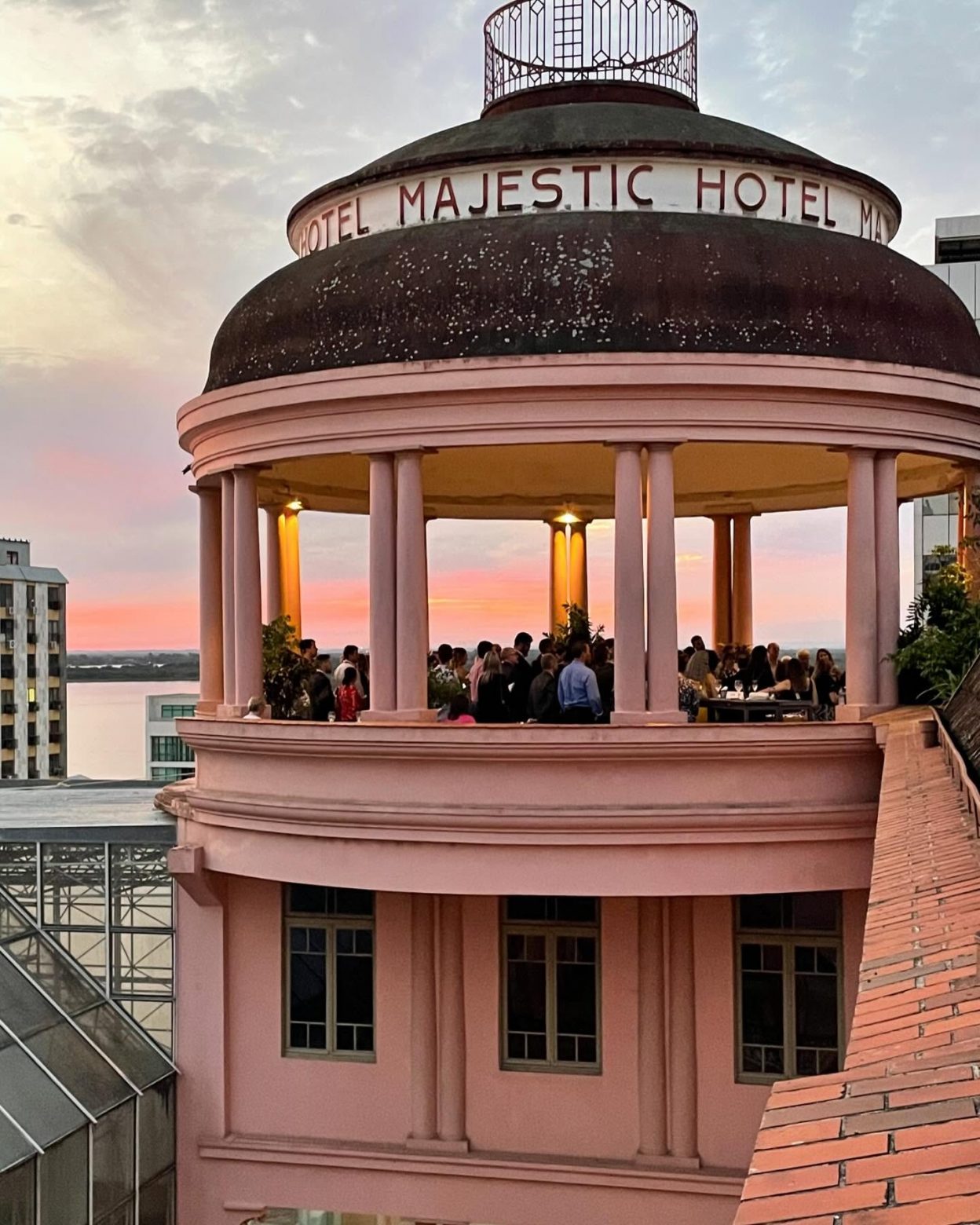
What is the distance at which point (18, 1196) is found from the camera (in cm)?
1848

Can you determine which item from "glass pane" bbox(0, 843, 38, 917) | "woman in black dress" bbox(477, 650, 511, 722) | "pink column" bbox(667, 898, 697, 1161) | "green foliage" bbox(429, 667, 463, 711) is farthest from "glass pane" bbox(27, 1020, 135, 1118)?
"pink column" bbox(667, 898, 697, 1161)

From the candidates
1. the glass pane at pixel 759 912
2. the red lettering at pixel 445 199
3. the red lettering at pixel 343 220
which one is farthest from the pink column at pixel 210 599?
the glass pane at pixel 759 912

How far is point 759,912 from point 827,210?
30.5ft

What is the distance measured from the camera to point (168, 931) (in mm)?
22422

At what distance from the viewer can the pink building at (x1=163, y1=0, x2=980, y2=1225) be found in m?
18.2

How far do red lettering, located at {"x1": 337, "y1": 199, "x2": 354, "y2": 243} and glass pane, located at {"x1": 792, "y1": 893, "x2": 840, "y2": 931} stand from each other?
10.7 metres

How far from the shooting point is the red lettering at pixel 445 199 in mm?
19938

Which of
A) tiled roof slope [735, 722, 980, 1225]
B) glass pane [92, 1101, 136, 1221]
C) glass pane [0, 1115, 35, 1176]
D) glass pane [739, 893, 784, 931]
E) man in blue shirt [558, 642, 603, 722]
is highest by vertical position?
man in blue shirt [558, 642, 603, 722]

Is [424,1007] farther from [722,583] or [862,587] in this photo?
[722,583]

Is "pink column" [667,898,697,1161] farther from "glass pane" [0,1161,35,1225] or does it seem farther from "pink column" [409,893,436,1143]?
"glass pane" [0,1161,35,1225]

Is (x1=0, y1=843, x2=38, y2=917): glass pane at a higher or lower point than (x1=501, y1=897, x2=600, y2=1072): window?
higher

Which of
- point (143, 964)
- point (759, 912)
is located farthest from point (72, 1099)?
point (759, 912)

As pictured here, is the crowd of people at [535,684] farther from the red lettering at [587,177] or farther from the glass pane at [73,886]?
the red lettering at [587,177]

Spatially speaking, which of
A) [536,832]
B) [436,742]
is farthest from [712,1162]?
[436,742]
